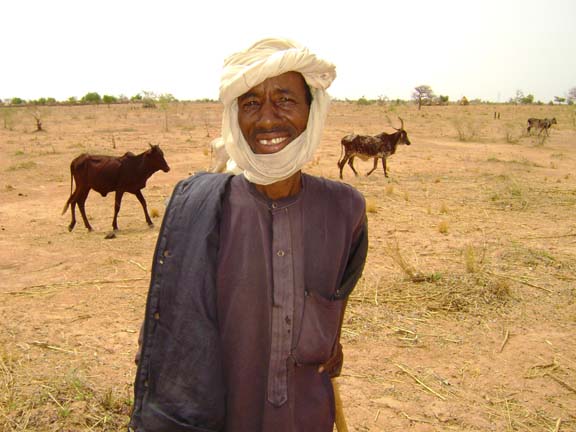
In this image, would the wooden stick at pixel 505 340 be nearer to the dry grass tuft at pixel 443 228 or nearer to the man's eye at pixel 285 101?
the dry grass tuft at pixel 443 228

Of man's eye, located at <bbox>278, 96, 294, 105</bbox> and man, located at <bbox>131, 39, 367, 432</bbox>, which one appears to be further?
man's eye, located at <bbox>278, 96, 294, 105</bbox>

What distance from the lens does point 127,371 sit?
3529 millimetres

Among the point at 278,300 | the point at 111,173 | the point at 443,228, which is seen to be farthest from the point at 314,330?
the point at 111,173

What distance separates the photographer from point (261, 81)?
1502mm

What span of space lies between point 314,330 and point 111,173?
6.61m

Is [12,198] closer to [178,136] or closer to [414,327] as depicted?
[414,327]

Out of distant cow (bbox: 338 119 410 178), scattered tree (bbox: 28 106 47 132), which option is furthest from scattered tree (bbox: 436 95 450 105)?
distant cow (bbox: 338 119 410 178)

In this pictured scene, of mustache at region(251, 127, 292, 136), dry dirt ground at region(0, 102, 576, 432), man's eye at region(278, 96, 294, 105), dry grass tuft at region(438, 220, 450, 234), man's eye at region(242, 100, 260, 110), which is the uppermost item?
man's eye at region(278, 96, 294, 105)

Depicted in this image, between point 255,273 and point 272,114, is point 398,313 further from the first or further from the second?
point 272,114

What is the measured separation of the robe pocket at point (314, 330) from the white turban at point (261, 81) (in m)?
0.43

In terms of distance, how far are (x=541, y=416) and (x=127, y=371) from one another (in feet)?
9.70

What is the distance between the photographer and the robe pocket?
155cm

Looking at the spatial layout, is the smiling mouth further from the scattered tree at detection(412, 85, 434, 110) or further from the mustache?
the scattered tree at detection(412, 85, 434, 110)

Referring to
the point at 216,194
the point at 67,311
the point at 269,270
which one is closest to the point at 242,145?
the point at 216,194
